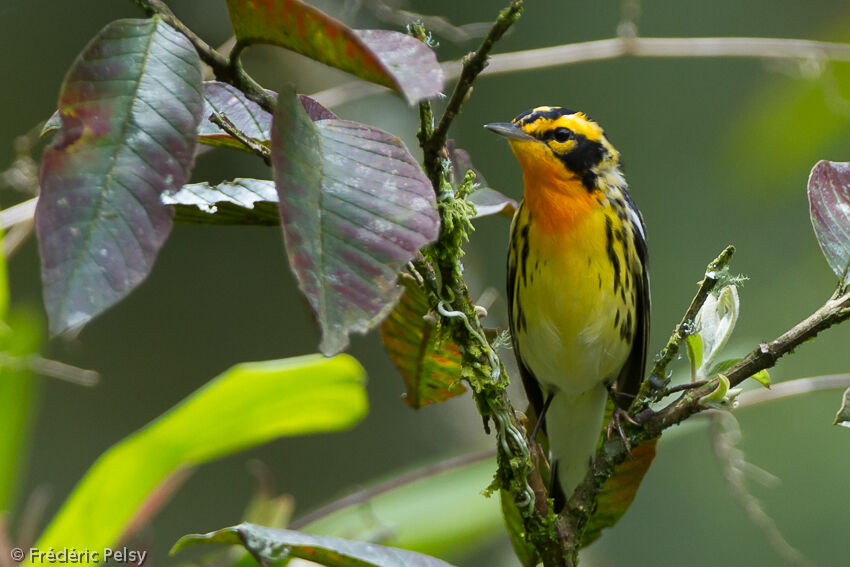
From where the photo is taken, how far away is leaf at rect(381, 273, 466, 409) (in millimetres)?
1302

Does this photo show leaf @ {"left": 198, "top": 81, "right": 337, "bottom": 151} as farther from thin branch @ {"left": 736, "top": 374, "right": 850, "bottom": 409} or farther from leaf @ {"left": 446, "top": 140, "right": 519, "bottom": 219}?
thin branch @ {"left": 736, "top": 374, "right": 850, "bottom": 409}

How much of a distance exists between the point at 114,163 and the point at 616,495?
39.2 inches

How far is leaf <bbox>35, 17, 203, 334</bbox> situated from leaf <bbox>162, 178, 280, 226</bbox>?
288 millimetres

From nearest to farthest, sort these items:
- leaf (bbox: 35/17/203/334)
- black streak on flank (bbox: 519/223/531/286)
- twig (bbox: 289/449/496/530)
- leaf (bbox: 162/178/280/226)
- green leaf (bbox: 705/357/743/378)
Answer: leaf (bbox: 35/17/203/334), leaf (bbox: 162/178/280/226), green leaf (bbox: 705/357/743/378), twig (bbox: 289/449/496/530), black streak on flank (bbox: 519/223/531/286)

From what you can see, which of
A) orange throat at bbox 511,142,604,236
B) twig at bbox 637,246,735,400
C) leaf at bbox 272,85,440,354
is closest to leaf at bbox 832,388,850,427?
twig at bbox 637,246,735,400

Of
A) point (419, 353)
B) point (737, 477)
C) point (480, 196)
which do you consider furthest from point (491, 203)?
point (737, 477)

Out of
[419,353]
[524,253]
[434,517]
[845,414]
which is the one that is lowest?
[434,517]

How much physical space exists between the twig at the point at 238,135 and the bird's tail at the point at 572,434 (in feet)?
4.60

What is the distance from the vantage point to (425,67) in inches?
25.8

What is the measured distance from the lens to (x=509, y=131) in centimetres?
211

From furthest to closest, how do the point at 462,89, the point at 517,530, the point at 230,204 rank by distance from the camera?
the point at 517,530
the point at 230,204
the point at 462,89

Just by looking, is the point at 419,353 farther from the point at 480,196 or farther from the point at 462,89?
the point at 462,89

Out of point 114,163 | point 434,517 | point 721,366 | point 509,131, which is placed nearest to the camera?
point 114,163

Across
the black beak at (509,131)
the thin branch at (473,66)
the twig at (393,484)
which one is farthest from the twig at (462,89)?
the black beak at (509,131)
